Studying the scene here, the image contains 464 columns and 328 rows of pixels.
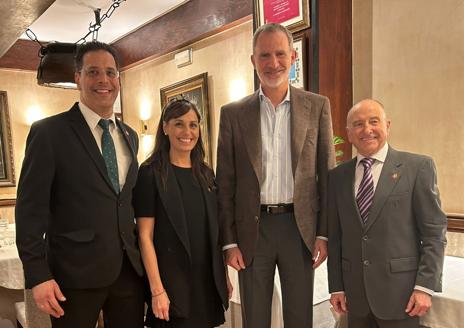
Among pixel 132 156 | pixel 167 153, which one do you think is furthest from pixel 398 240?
pixel 132 156

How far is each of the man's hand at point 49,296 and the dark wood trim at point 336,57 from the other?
2.25 metres

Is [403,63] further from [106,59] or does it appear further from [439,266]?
[106,59]

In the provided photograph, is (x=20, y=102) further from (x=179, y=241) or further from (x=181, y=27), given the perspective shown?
(x=179, y=241)

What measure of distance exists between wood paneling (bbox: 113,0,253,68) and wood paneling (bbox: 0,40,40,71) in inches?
47.6

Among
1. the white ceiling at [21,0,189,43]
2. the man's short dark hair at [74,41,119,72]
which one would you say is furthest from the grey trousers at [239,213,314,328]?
the white ceiling at [21,0,189,43]

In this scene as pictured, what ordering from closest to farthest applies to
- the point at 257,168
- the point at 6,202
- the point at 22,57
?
the point at 257,168
the point at 6,202
the point at 22,57

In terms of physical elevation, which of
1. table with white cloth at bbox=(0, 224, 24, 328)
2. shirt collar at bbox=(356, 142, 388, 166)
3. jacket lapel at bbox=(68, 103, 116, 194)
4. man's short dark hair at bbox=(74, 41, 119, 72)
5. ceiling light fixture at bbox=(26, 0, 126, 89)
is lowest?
table with white cloth at bbox=(0, 224, 24, 328)

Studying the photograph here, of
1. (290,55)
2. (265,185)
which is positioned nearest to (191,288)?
(265,185)

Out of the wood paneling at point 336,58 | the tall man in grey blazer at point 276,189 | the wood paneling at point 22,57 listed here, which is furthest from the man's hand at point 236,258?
the wood paneling at point 22,57

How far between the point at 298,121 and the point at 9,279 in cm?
252

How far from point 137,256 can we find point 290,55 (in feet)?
3.45

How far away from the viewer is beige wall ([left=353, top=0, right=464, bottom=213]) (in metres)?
2.56

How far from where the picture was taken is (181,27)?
→ 16.1 feet

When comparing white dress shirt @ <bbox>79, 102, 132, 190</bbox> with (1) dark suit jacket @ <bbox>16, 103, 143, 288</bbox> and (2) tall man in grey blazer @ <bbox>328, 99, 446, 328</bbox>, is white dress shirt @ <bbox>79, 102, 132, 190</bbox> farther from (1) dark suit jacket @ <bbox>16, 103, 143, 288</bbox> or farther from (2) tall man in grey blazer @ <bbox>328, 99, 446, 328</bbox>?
(2) tall man in grey blazer @ <bbox>328, 99, 446, 328</bbox>
